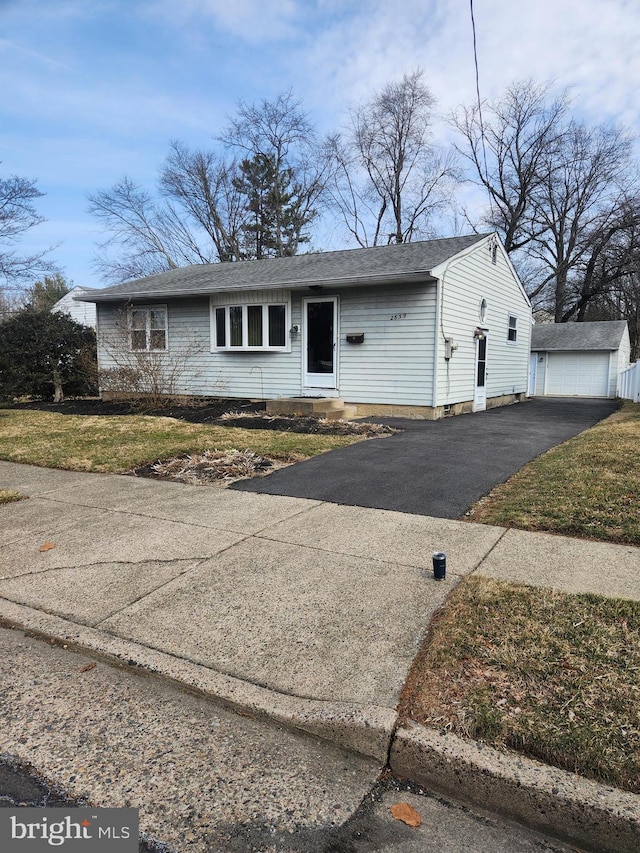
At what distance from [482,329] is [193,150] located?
26212 mm

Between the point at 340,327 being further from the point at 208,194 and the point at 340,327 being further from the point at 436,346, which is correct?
the point at 208,194

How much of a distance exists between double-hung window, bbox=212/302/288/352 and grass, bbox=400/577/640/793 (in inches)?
416

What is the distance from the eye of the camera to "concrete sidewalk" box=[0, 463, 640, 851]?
6.25 ft

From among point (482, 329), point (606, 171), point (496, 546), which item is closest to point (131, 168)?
point (482, 329)

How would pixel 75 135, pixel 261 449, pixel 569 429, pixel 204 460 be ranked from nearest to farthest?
pixel 204 460 → pixel 261 449 → pixel 569 429 → pixel 75 135

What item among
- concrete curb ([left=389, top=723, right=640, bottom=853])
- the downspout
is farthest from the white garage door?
concrete curb ([left=389, top=723, right=640, bottom=853])

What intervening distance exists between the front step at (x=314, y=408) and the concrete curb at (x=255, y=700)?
8.20 meters

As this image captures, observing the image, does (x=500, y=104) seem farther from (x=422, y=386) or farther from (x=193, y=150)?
(x=422, y=386)

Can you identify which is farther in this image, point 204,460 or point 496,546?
point 204,460

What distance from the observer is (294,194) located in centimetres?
3194

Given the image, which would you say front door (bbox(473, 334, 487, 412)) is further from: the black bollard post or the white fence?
the black bollard post

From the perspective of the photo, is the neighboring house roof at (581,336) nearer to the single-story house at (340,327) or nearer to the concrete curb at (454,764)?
the single-story house at (340,327)

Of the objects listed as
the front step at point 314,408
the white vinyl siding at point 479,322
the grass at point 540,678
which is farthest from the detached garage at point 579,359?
the grass at point 540,678

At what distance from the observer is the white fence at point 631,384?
14.5m
